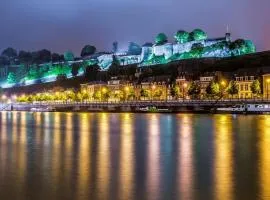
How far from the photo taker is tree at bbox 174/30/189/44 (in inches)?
4833

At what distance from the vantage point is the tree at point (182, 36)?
122750 mm

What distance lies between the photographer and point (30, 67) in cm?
16888

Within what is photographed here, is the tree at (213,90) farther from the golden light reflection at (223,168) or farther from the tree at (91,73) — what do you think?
the tree at (91,73)

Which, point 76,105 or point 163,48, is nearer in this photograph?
point 76,105

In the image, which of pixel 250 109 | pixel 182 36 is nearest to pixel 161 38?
pixel 182 36

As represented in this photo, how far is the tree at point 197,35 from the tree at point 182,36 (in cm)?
137

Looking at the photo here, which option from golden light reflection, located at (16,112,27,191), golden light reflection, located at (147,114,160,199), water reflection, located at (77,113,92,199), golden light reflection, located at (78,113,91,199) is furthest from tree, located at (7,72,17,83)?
water reflection, located at (77,113,92,199)

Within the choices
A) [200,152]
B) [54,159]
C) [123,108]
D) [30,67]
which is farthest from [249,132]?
[30,67]

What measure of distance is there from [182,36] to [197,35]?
382cm

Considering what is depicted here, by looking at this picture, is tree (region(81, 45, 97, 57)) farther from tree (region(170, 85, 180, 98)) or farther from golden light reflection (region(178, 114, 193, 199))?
golden light reflection (region(178, 114, 193, 199))

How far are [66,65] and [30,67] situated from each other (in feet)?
57.7

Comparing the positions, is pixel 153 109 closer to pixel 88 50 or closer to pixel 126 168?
pixel 126 168

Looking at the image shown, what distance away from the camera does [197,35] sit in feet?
399

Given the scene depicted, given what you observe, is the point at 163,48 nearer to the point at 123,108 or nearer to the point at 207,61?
the point at 207,61
